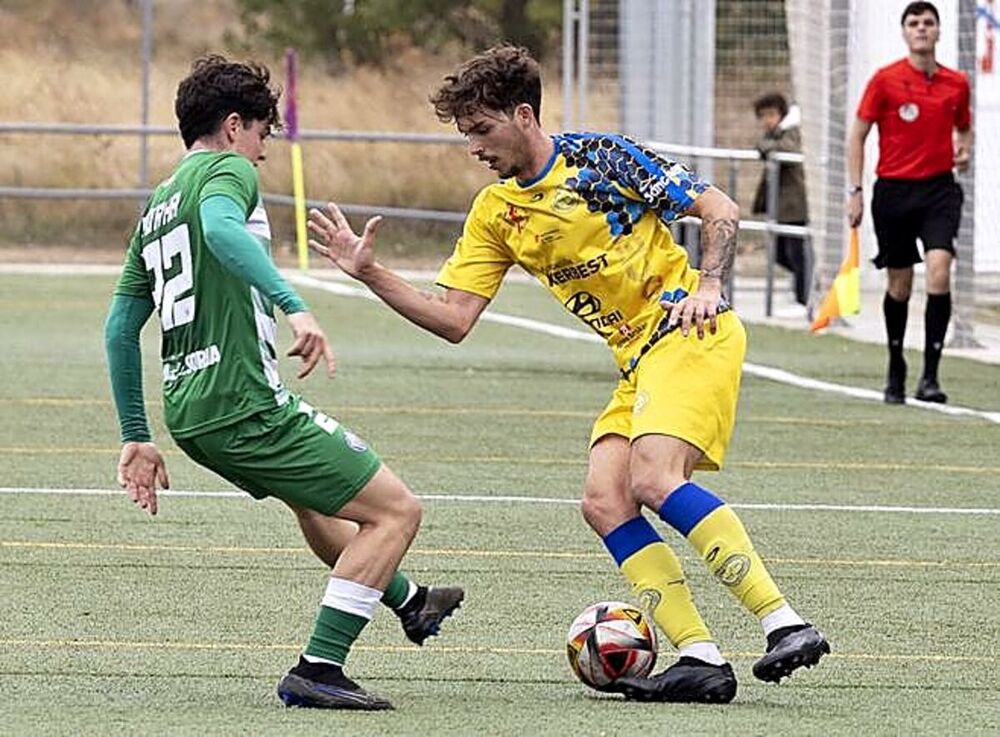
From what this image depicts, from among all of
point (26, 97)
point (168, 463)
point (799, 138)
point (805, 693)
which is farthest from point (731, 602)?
point (26, 97)

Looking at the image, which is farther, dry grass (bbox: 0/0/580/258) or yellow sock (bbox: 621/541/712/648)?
dry grass (bbox: 0/0/580/258)

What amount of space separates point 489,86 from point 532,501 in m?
4.28

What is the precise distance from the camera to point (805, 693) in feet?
23.9

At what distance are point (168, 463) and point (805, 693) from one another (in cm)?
586

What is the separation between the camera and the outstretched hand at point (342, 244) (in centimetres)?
711

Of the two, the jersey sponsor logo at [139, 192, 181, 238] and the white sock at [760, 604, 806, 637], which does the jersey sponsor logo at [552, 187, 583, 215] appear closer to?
the jersey sponsor logo at [139, 192, 181, 238]

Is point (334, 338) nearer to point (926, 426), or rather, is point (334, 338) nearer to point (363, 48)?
point (926, 426)

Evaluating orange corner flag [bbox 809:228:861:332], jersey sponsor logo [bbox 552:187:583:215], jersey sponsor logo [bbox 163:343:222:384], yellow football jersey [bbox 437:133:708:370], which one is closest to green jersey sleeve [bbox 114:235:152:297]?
jersey sponsor logo [bbox 163:343:222:384]

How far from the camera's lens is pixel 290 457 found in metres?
6.97

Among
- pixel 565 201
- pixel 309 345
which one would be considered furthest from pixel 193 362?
pixel 565 201

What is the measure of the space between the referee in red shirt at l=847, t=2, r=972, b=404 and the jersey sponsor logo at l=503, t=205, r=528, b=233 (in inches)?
323

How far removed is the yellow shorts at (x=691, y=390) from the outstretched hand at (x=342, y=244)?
0.80m

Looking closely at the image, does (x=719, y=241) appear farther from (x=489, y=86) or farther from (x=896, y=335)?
(x=896, y=335)

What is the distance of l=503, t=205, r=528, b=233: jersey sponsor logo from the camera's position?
7473 mm
